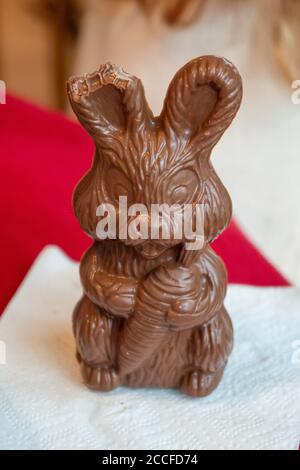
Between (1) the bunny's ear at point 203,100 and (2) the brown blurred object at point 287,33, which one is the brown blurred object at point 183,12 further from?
(1) the bunny's ear at point 203,100

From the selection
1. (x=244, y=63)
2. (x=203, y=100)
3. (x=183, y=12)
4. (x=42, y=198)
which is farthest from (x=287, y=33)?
(x=203, y=100)

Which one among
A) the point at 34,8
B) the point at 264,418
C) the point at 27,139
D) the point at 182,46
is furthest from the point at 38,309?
the point at 34,8

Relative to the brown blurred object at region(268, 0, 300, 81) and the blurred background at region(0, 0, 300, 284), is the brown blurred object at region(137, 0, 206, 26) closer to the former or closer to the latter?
the blurred background at region(0, 0, 300, 284)

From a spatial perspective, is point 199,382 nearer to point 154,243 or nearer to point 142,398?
point 142,398

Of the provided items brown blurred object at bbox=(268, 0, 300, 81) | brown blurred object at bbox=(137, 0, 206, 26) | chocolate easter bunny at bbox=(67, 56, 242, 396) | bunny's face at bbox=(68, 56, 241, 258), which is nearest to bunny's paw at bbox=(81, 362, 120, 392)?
chocolate easter bunny at bbox=(67, 56, 242, 396)

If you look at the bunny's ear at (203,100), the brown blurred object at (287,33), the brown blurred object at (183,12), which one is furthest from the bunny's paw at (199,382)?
the brown blurred object at (183,12)

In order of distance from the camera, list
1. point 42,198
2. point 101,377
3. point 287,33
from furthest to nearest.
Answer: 1. point 287,33
2. point 42,198
3. point 101,377

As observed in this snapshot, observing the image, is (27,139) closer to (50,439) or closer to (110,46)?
(110,46)
